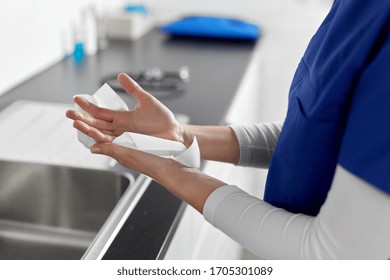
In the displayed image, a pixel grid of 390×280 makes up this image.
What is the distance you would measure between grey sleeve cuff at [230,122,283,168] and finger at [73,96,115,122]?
0.26 metres

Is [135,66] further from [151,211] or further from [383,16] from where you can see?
[383,16]

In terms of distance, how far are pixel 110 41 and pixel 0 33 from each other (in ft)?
2.64

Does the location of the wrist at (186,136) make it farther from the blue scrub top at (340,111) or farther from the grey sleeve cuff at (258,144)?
the blue scrub top at (340,111)

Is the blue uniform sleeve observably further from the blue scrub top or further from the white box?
the white box

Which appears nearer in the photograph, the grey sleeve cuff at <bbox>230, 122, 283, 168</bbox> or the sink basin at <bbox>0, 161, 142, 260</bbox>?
the grey sleeve cuff at <bbox>230, 122, 283, 168</bbox>

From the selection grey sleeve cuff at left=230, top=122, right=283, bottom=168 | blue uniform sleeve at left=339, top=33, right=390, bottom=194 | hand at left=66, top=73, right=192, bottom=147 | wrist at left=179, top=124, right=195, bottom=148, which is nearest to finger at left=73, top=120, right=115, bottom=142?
hand at left=66, top=73, right=192, bottom=147

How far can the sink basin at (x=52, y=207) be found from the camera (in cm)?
141

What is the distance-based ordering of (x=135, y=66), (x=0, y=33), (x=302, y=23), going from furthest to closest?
1. (x=302, y=23)
2. (x=135, y=66)
3. (x=0, y=33)

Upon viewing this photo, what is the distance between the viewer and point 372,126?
0.77m

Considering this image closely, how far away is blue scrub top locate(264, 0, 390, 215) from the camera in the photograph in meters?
0.77

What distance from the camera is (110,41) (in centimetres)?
252

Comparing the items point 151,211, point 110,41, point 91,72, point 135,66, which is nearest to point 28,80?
point 91,72

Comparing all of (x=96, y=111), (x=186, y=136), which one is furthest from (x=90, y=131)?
(x=186, y=136)
